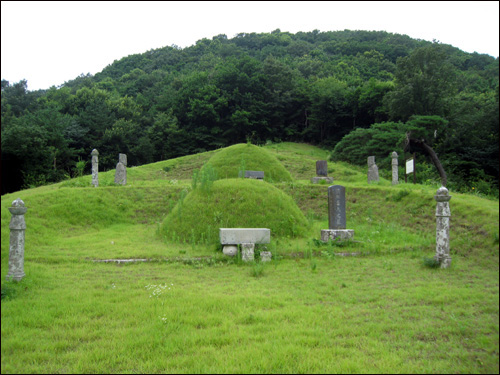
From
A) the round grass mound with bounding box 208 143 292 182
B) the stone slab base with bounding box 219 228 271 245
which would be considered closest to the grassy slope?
the stone slab base with bounding box 219 228 271 245

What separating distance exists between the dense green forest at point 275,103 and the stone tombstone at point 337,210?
29.8 ft

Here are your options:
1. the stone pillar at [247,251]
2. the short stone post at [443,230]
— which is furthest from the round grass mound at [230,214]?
the short stone post at [443,230]

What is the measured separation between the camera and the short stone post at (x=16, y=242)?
5.58m

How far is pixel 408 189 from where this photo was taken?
14.2m

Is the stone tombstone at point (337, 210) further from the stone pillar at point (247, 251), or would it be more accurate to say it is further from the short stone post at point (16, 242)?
the short stone post at point (16, 242)

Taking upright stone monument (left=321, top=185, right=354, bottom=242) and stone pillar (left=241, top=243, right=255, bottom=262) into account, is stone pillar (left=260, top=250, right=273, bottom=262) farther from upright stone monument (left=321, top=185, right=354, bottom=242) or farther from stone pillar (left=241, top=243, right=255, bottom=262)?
upright stone monument (left=321, top=185, right=354, bottom=242)

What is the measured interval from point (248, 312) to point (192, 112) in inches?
1467

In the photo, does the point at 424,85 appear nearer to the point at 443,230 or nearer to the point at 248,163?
the point at 248,163

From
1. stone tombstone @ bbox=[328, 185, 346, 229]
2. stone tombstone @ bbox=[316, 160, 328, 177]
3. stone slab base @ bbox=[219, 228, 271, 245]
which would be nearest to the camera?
stone slab base @ bbox=[219, 228, 271, 245]

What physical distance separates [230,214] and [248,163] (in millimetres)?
8882

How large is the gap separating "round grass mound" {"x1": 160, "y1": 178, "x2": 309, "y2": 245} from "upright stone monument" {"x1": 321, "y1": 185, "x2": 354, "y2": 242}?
0.97 m

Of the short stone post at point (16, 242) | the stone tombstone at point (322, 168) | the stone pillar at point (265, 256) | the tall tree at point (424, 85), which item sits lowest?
the stone pillar at point (265, 256)

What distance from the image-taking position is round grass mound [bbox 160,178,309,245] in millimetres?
10367

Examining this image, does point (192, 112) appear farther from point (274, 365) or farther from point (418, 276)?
point (274, 365)
